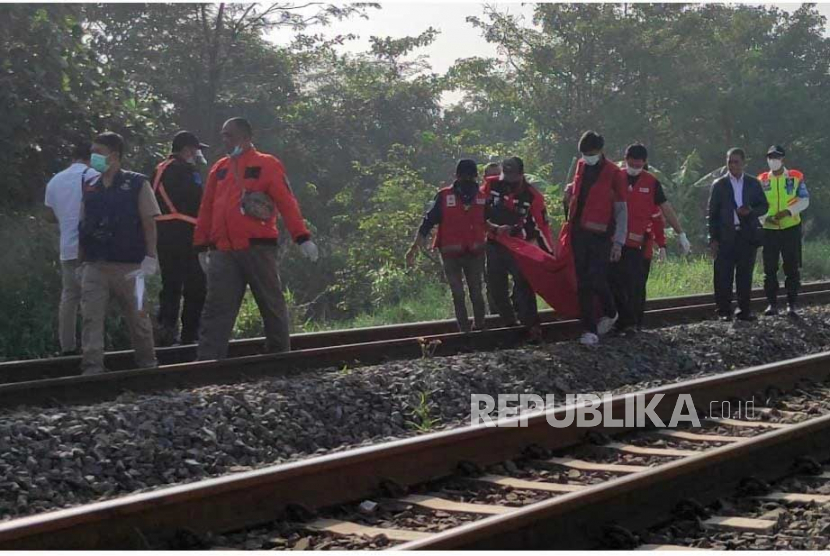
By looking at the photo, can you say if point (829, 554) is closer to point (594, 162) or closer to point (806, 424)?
point (806, 424)

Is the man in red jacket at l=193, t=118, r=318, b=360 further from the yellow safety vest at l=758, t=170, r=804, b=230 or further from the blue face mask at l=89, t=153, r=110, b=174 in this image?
the yellow safety vest at l=758, t=170, r=804, b=230

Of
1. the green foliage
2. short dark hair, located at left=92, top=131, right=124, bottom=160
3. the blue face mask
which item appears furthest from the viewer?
the blue face mask

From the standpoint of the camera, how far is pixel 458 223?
11328 mm

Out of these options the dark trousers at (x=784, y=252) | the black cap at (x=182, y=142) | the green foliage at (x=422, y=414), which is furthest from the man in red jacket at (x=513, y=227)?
the dark trousers at (x=784, y=252)

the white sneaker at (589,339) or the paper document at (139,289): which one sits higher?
the paper document at (139,289)

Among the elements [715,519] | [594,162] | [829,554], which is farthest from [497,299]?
[829,554]

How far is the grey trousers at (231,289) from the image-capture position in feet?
30.8

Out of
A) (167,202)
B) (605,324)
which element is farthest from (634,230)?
(167,202)

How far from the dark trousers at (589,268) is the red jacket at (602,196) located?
0.12m

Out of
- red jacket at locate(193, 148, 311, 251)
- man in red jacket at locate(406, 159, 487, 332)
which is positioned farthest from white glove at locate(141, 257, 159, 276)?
man in red jacket at locate(406, 159, 487, 332)

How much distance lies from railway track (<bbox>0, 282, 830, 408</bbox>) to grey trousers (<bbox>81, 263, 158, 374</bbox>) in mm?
289

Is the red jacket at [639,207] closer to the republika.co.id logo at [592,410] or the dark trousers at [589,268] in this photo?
the dark trousers at [589,268]

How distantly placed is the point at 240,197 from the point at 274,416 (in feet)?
8.20

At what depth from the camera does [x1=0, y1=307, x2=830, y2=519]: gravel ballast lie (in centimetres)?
620
